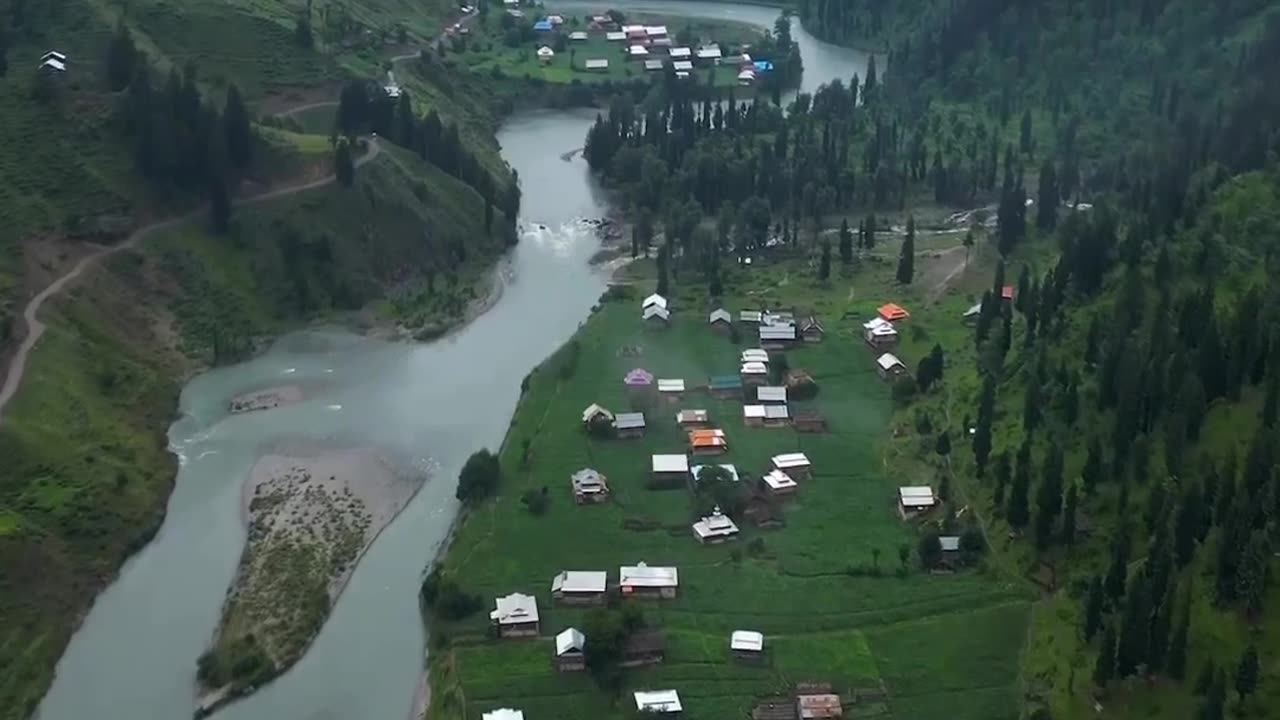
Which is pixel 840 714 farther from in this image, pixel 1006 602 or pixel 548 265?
pixel 548 265

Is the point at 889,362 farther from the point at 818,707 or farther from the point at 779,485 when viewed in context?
the point at 818,707

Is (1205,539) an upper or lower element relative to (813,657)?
upper

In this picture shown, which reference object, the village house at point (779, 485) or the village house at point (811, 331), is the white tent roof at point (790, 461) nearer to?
the village house at point (779, 485)

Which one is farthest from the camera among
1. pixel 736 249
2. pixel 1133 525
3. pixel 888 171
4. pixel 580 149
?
pixel 580 149

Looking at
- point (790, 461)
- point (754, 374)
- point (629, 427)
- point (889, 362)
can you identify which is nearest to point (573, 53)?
point (754, 374)

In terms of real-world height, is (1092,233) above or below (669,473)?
above

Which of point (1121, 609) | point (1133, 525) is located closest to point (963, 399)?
point (1133, 525)

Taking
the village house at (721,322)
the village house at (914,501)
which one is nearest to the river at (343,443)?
the village house at (721,322)
